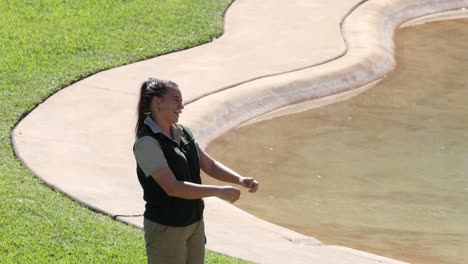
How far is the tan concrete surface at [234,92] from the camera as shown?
31.1ft

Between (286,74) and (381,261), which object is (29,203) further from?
(286,74)

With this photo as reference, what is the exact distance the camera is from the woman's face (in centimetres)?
652

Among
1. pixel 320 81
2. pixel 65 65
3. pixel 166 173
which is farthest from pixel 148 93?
pixel 320 81

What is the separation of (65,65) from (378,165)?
12.7ft

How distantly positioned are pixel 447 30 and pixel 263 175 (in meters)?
6.00

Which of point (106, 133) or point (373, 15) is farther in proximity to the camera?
point (373, 15)

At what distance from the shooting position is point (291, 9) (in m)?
16.4

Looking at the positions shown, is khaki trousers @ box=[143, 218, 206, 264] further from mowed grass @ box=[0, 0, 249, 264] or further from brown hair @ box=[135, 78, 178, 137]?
mowed grass @ box=[0, 0, 249, 264]

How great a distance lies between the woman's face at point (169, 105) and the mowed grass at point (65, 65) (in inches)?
80.9

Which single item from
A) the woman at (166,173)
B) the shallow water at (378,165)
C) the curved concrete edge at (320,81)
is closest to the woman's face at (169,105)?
the woman at (166,173)

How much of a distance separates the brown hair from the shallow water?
141 inches

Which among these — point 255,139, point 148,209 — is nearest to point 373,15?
point 255,139

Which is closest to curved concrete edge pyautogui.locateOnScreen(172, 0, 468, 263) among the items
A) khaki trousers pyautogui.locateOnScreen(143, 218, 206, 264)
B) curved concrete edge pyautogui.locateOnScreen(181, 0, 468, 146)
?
curved concrete edge pyautogui.locateOnScreen(181, 0, 468, 146)

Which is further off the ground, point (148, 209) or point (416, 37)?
point (148, 209)
